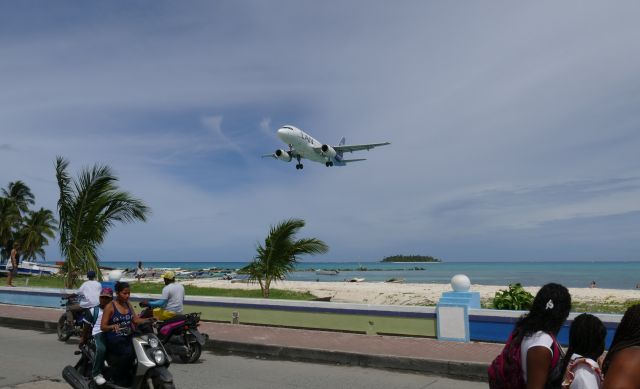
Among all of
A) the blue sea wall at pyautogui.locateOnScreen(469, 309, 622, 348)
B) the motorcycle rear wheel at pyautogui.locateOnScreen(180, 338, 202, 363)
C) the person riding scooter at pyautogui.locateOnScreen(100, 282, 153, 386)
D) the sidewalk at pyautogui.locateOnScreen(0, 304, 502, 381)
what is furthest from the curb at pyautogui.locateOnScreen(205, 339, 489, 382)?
the person riding scooter at pyautogui.locateOnScreen(100, 282, 153, 386)

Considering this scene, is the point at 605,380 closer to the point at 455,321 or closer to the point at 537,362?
the point at 537,362

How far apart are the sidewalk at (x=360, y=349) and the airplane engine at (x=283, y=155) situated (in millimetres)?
26405

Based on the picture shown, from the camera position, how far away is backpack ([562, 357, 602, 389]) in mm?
2738

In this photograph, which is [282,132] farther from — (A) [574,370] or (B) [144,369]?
(A) [574,370]

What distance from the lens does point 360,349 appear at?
30.1 ft

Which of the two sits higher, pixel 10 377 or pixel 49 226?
pixel 49 226

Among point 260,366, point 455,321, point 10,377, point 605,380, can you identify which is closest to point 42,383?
point 10,377

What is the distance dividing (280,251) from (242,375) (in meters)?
7.66

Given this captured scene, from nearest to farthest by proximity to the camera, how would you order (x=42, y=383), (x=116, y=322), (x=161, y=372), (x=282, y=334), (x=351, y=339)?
1. (x=161, y=372)
2. (x=116, y=322)
3. (x=42, y=383)
4. (x=351, y=339)
5. (x=282, y=334)

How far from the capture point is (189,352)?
29.5 feet

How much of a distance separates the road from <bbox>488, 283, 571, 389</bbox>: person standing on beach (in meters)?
4.60

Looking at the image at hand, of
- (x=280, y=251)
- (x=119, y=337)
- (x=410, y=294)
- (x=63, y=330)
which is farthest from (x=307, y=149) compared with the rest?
(x=119, y=337)

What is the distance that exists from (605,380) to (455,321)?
7.56 meters

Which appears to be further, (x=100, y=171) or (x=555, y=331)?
(x=100, y=171)
